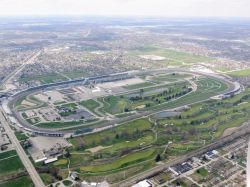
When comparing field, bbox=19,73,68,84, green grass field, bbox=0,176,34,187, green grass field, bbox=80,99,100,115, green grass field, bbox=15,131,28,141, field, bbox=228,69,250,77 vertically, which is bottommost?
green grass field, bbox=0,176,34,187

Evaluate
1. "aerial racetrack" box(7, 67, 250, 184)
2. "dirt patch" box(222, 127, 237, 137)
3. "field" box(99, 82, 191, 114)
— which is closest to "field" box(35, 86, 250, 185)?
"aerial racetrack" box(7, 67, 250, 184)

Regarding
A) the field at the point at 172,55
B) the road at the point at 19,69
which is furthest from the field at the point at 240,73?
the road at the point at 19,69

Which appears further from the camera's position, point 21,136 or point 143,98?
point 143,98

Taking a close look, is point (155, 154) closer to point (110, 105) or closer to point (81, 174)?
point (81, 174)

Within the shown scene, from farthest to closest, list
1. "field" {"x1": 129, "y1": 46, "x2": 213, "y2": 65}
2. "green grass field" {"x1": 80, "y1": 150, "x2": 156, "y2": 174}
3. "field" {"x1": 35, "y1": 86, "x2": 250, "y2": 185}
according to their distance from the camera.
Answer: "field" {"x1": 129, "y1": 46, "x2": 213, "y2": 65}
"field" {"x1": 35, "y1": 86, "x2": 250, "y2": 185}
"green grass field" {"x1": 80, "y1": 150, "x2": 156, "y2": 174}

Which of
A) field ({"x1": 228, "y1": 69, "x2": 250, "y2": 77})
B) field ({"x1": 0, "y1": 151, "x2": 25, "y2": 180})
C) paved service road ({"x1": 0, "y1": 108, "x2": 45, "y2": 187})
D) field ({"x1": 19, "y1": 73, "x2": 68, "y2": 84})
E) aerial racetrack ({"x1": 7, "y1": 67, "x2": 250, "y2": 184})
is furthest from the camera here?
field ({"x1": 228, "y1": 69, "x2": 250, "y2": 77})

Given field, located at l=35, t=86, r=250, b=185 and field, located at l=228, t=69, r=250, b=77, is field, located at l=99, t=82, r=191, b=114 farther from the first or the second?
field, located at l=228, t=69, r=250, b=77

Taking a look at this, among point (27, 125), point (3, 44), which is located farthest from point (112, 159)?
point (3, 44)

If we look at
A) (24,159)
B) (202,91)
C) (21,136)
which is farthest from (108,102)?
(24,159)

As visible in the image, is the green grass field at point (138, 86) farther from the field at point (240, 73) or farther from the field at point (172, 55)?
the field at point (172, 55)

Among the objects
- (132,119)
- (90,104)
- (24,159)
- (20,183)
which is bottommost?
(20,183)

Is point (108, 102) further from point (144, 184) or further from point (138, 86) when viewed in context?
point (144, 184)
